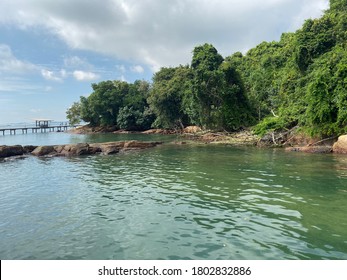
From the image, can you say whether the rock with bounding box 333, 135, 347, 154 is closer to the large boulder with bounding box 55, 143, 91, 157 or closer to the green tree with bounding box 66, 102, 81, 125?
the large boulder with bounding box 55, 143, 91, 157

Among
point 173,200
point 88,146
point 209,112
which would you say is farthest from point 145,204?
point 209,112

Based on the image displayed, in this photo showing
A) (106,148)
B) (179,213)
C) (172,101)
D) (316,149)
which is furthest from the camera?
(172,101)

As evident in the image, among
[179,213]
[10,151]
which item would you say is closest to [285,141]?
[179,213]

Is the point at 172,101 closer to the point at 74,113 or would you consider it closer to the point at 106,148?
the point at 106,148

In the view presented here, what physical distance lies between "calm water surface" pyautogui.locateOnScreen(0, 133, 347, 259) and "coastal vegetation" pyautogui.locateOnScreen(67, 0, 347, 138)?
995 cm

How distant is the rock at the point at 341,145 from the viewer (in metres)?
22.8

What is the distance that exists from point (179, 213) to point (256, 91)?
135 feet

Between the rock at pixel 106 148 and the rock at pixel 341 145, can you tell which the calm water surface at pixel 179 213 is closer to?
the rock at pixel 341 145

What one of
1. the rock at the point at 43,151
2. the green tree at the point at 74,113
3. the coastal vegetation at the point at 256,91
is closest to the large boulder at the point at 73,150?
the rock at the point at 43,151

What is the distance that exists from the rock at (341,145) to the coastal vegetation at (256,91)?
149 centimetres

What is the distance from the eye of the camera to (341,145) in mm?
23047
